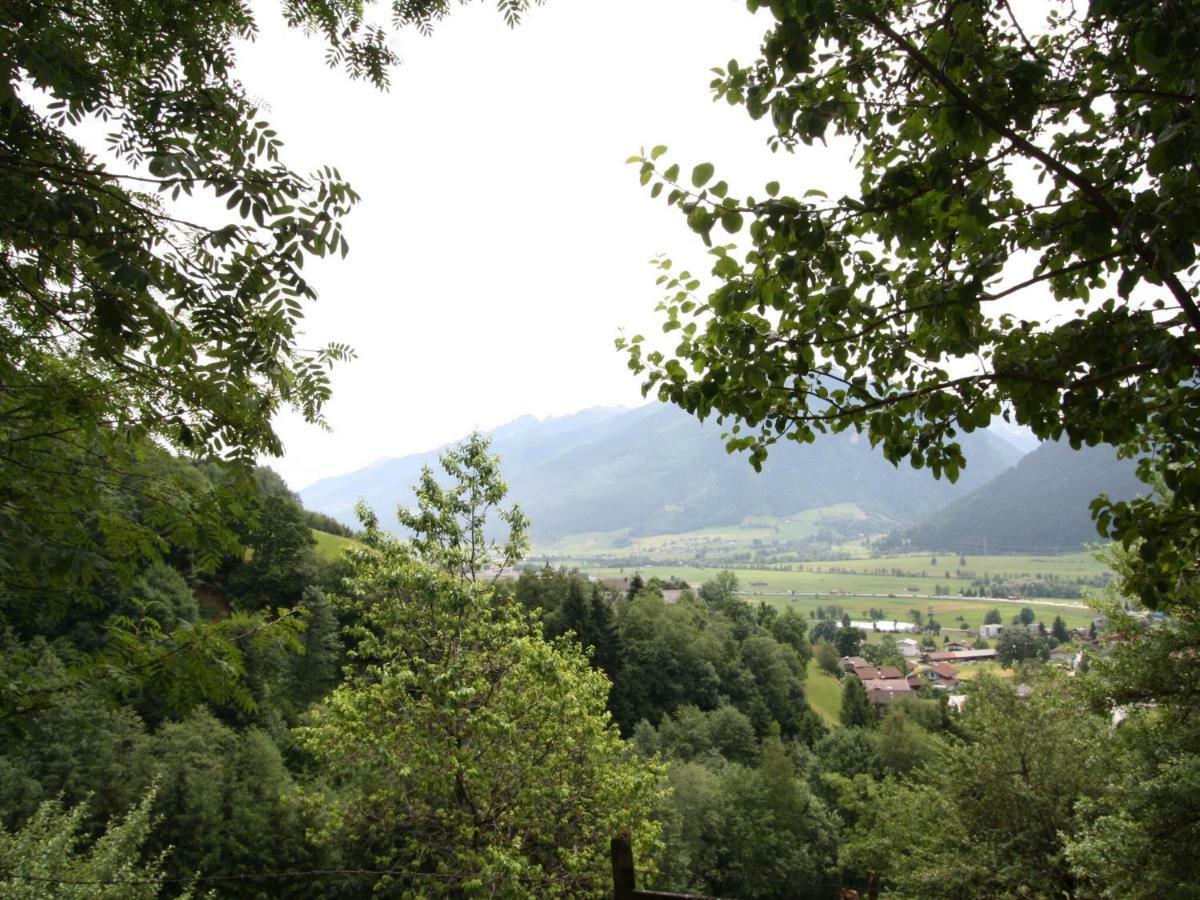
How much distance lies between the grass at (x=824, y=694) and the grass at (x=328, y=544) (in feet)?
135

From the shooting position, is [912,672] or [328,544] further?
[912,672]

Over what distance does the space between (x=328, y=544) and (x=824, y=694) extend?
46893 mm

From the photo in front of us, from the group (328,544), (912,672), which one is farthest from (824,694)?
(328,544)

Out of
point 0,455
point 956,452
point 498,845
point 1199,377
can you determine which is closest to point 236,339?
point 0,455

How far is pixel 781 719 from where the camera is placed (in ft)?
167

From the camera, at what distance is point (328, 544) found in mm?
47875

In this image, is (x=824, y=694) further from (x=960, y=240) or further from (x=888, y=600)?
(x=888, y=600)

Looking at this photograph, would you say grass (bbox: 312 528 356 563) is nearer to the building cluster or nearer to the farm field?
the building cluster

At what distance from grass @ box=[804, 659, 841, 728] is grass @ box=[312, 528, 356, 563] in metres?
41.0

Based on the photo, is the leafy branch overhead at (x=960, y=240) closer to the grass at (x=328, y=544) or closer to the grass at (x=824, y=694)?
the grass at (x=328, y=544)

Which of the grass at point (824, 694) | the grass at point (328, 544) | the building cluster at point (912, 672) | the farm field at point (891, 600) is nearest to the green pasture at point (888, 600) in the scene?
the farm field at point (891, 600)

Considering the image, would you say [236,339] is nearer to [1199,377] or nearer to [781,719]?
[1199,377]

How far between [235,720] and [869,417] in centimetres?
3245

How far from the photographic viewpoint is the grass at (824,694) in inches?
2304
